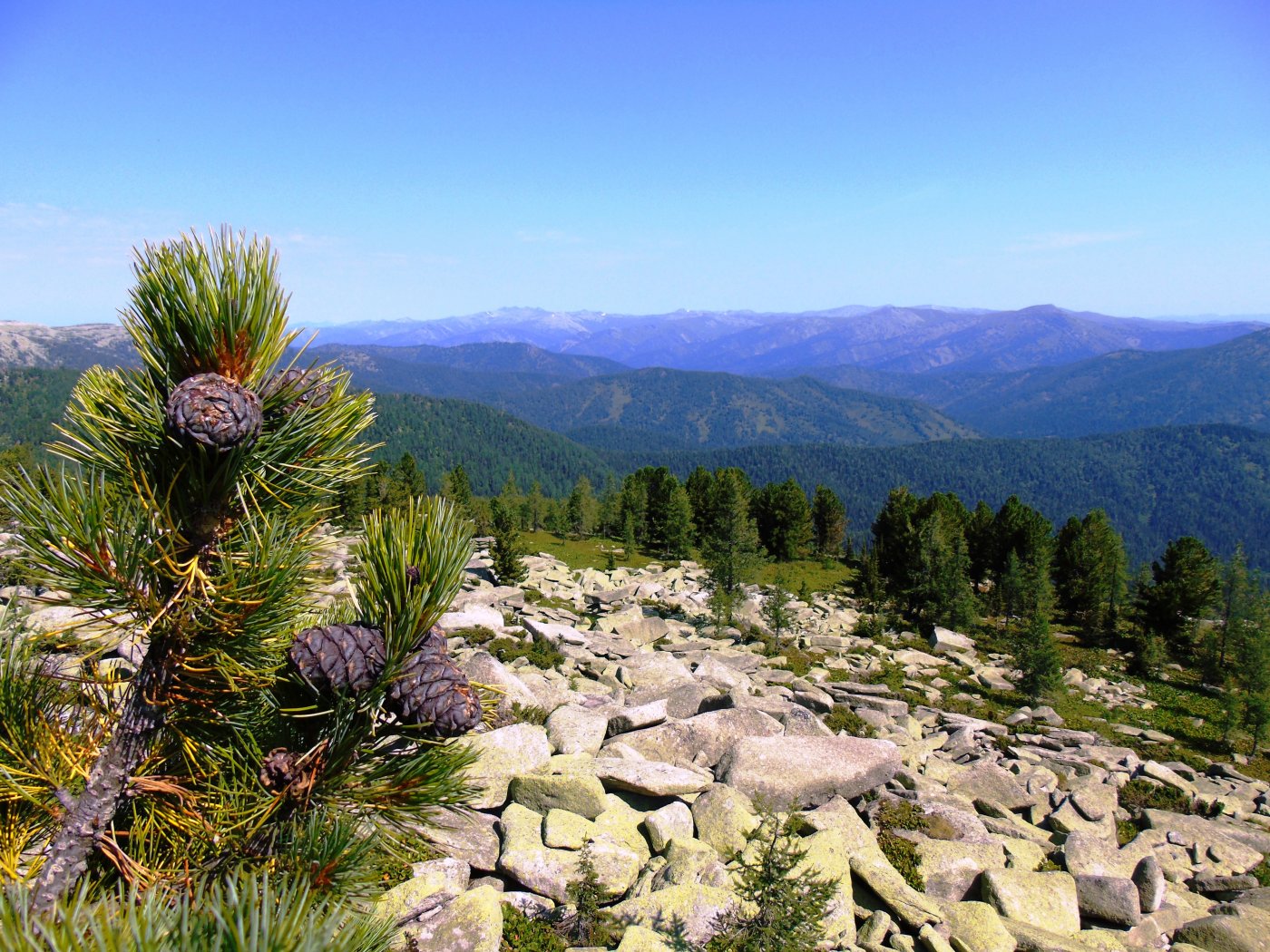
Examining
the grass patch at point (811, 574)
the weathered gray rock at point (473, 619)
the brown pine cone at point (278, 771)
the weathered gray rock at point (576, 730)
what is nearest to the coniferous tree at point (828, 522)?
the grass patch at point (811, 574)

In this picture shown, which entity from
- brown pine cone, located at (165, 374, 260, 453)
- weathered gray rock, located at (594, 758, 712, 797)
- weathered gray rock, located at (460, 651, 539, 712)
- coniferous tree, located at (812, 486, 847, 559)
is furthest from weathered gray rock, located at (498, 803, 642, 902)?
coniferous tree, located at (812, 486, 847, 559)

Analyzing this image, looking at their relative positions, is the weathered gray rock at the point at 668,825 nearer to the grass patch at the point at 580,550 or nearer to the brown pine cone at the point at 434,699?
the brown pine cone at the point at 434,699

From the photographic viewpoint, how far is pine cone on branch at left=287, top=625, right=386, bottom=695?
2705 millimetres

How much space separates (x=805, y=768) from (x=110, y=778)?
11.5 meters

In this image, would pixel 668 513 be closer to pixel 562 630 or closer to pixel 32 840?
pixel 562 630

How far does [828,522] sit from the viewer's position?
8225cm

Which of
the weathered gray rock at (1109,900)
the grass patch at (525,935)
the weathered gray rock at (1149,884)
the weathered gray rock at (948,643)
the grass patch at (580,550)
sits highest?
the grass patch at (525,935)

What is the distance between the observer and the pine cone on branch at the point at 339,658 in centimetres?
271

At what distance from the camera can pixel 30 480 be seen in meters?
2.61

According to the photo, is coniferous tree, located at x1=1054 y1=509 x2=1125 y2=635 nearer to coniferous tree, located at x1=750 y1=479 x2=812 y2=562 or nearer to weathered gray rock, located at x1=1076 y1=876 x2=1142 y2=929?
coniferous tree, located at x1=750 y1=479 x2=812 y2=562

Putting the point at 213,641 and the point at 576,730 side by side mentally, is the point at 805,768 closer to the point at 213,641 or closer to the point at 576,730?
the point at 576,730

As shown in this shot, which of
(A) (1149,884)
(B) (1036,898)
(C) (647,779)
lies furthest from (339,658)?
(A) (1149,884)

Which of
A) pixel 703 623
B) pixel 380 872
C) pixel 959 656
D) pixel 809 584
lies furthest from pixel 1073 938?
pixel 809 584

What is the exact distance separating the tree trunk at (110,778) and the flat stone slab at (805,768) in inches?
402
